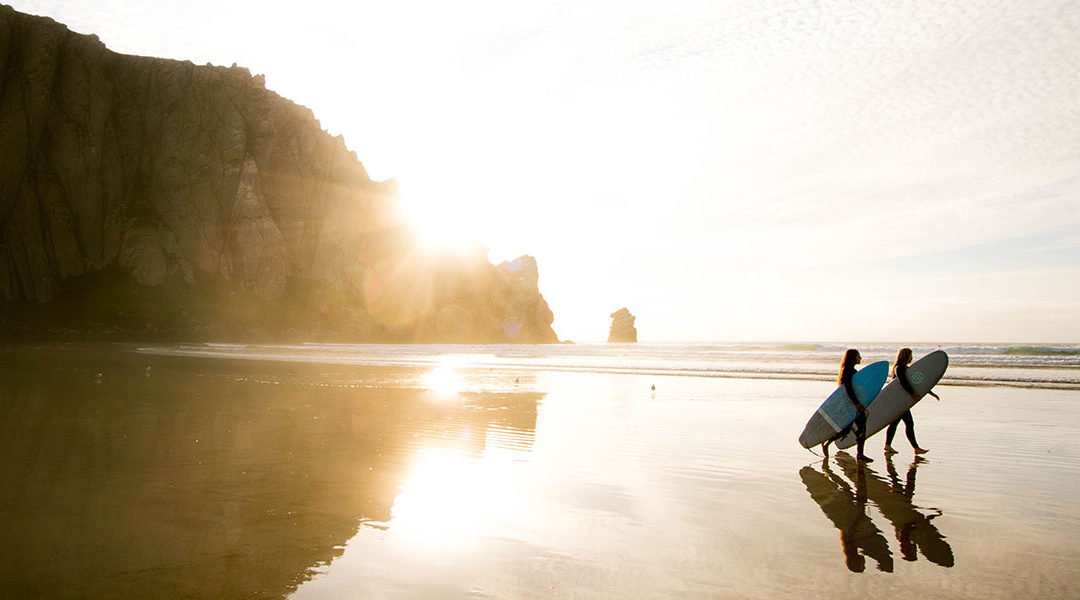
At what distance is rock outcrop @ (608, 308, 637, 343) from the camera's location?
184 m

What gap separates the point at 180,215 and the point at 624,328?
121 m

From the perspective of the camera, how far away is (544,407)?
19.5 meters

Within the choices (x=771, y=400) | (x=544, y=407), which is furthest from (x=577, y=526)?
(x=771, y=400)

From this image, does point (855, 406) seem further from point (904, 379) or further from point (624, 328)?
point (624, 328)

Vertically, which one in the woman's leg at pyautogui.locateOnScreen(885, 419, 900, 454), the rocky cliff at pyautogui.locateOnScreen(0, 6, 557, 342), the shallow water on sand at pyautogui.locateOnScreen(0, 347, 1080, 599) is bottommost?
the shallow water on sand at pyautogui.locateOnScreen(0, 347, 1080, 599)

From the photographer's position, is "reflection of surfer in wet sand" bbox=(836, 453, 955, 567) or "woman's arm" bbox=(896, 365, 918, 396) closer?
"reflection of surfer in wet sand" bbox=(836, 453, 955, 567)

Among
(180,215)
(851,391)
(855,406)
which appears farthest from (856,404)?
(180,215)

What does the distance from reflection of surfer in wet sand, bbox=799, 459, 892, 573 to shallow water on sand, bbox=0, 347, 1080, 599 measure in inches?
1.9

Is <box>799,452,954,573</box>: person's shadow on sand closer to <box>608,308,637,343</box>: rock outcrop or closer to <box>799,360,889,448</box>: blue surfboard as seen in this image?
<box>799,360,889,448</box>: blue surfboard

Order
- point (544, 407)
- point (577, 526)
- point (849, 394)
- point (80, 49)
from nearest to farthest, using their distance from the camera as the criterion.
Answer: point (577, 526), point (849, 394), point (544, 407), point (80, 49)

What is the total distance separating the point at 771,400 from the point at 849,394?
1067 centimetres

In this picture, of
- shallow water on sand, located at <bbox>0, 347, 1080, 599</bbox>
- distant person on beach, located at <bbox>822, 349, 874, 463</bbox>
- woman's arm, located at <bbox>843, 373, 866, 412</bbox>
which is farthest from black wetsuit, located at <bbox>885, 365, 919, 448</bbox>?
woman's arm, located at <bbox>843, 373, 866, 412</bbox>

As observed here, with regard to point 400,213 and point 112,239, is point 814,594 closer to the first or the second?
point 112,239

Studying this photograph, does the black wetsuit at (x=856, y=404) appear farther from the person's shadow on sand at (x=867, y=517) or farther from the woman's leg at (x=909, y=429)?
the woman's leg at (x=909, y=429)
